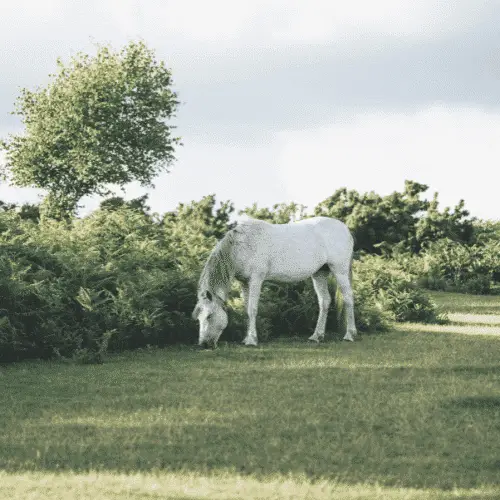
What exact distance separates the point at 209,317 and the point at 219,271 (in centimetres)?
73

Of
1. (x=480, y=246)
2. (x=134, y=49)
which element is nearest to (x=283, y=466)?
(x=480, y=246)

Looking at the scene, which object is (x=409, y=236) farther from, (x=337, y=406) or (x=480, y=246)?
→ (x=337, y=406)

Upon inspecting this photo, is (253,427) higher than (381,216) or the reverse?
the reverse

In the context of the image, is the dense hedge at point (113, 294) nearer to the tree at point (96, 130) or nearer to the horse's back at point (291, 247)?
the horse's back at point (291, 247)

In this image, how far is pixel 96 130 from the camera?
4566 cm

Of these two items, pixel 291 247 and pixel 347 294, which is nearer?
pixel 291 247

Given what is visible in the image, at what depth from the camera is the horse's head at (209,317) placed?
1318 cm

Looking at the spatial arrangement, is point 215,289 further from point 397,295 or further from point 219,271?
point 397,295

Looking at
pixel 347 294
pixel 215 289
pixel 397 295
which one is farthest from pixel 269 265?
pixel 397 295

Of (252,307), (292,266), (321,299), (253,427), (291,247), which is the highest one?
(291,247)

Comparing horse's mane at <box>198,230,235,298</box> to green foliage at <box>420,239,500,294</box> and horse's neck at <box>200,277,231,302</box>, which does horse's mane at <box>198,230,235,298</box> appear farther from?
green foliage at <box>420,239,500,294</box>

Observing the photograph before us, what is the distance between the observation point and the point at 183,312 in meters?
14.4

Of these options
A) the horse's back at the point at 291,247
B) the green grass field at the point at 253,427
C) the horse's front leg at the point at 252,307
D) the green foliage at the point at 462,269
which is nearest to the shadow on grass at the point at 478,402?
the green grass field at the point at 253,427

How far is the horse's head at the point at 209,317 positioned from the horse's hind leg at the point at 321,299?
222 cm
